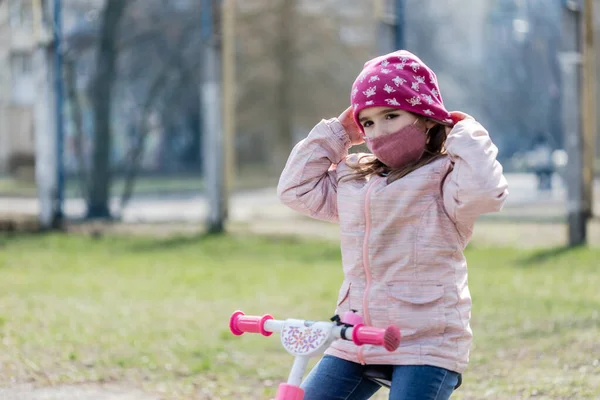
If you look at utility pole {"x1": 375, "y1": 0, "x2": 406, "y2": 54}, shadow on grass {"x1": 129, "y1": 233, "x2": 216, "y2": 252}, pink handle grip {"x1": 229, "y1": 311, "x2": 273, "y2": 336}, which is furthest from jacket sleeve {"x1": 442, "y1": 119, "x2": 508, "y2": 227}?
shadow on grass {"x1": 129, "y1": 233, "x2": 216, "y2": 252}

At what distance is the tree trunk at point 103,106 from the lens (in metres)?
13.7

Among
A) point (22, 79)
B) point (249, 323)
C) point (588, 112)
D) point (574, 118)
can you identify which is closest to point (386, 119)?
point (249, 323)

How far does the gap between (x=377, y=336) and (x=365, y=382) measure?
0.62 m

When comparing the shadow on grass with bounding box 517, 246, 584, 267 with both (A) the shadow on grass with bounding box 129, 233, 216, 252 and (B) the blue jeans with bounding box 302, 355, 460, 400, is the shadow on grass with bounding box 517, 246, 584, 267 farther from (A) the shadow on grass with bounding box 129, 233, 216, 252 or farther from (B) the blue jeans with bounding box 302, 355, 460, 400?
(B) the blue jeans with bounding box 302, 355, 460, 400

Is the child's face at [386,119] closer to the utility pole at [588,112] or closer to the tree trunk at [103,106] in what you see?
the utility pole at [588,112]

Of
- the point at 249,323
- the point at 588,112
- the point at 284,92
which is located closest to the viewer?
the point at 249,323

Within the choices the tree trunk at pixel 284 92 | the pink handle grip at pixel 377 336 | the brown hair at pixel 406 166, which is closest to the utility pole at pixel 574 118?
the brown hair at pixel 406 166

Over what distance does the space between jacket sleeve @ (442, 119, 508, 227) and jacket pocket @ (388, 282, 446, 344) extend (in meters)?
0.24

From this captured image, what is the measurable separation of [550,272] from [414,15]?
6.41 meters

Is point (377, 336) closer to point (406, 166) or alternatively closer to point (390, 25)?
point (406, 166)

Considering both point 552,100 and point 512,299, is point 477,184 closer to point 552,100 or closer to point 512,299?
point 512,299

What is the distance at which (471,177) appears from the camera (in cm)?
278

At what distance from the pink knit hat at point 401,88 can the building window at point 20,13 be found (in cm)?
1183

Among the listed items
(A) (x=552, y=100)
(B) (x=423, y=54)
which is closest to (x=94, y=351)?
(A) (x=552, y=100)
